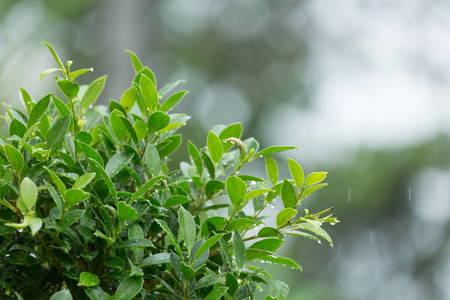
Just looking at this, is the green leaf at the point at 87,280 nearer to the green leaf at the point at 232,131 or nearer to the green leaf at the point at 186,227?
the green leaf at the point at 186,227

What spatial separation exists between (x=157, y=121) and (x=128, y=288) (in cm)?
15

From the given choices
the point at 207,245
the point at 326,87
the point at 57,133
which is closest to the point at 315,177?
the point at 207,245

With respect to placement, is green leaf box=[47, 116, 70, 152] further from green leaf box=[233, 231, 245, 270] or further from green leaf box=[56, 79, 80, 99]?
green leaf box=[233, 231, 245, 270]

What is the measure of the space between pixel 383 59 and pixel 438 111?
51 centimetres

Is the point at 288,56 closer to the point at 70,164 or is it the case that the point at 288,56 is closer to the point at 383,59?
the point at 383,59

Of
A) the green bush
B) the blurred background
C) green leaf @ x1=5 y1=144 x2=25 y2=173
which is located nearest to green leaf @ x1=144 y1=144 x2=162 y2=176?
the green bush

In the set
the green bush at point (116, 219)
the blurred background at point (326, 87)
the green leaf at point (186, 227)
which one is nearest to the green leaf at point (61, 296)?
the green bush at point (116, 219)

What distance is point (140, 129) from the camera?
17.0 inches

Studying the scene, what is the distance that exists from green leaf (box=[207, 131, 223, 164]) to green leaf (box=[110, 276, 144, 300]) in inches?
6.0

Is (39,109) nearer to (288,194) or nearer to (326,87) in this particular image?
(288,194)

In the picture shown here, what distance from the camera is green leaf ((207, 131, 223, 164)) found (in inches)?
18.0

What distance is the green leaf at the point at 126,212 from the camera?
356mm

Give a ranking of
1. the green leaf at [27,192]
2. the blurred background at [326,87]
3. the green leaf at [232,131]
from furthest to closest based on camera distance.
→ the blurred background at [326,87] → the green leaf at [232,131] → the green leaf at [27,192]

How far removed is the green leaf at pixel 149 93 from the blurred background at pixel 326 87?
75.0 inches
